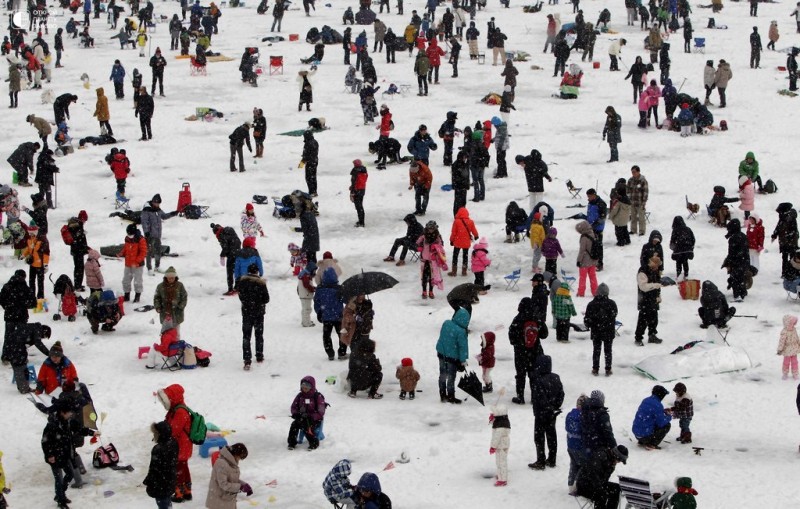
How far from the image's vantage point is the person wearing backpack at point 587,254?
68.3 feet

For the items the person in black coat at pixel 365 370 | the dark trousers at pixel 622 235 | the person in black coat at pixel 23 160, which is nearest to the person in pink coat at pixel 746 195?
the dark trousers at pixel 622 235

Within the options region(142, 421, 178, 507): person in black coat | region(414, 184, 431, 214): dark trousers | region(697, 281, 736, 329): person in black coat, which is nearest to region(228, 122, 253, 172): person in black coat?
region(414, 184, 431, 214): dark trousers

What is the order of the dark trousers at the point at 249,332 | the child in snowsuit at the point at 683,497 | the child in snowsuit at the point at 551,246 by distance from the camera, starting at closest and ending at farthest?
the child in snowsuit at the point at 683,497 → the dark trousers at the point at 249,332 → the child in snowsuit at the point at 551,246

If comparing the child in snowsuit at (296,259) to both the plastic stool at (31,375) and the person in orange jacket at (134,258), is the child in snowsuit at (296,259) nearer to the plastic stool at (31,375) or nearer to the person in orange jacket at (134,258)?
the person in orange jacket at (134,258)

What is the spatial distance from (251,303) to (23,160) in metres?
12.6

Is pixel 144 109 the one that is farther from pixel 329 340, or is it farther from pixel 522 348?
pixel 522 348

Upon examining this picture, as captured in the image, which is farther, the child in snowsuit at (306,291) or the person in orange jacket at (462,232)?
the person in orange jacket at (462,232)

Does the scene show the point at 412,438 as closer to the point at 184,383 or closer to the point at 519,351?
the point at 519,351

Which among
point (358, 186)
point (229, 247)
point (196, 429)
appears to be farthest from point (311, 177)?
point (196, 429)

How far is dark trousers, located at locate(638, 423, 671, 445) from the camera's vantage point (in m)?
14.7

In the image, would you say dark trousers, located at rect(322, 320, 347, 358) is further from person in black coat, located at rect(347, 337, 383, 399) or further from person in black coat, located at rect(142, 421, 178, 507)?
person in black coat, located at rect(142, 421, 178, 507)

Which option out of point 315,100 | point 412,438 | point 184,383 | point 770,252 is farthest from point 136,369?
point 315,100

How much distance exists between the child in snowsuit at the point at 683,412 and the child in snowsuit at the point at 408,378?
12.3ft

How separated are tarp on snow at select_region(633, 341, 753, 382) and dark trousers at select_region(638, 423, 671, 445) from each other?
244cm
